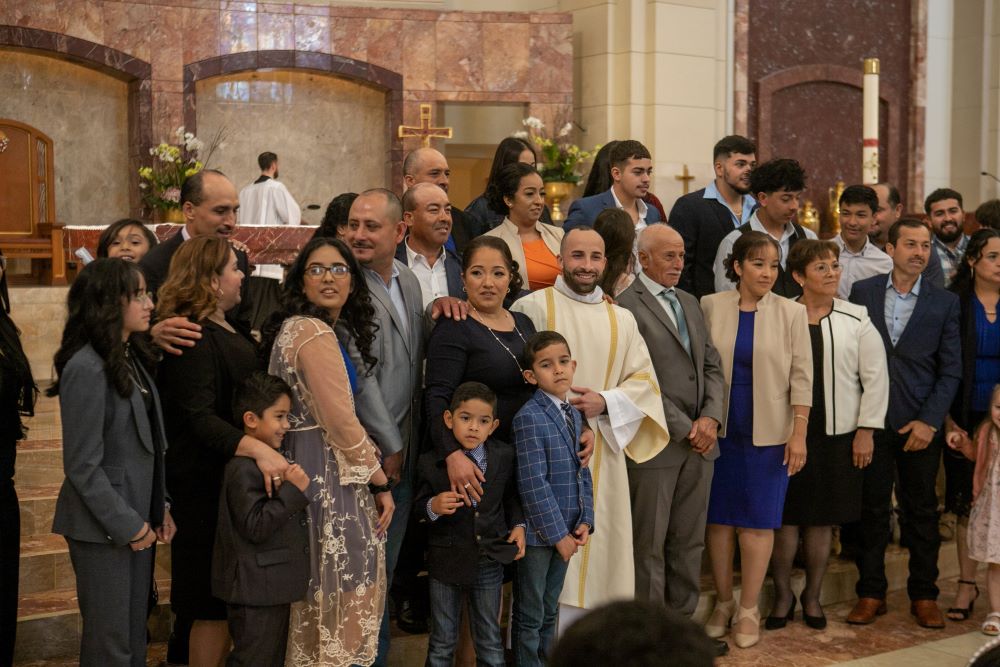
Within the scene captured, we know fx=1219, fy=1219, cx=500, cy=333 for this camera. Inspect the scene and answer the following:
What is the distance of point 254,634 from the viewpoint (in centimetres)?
373

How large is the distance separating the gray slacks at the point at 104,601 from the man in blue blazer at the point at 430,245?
5.19 feet

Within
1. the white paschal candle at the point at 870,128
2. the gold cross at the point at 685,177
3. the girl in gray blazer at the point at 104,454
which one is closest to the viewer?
the girl in gray blazer at the point at 104,454

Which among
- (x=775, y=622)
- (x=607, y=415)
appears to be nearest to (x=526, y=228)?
(x=607, y=415)

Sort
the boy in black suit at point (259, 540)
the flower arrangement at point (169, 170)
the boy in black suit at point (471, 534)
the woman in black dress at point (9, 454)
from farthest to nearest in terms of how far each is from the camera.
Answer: the flower arrangement at point (169, 170)
the boy in black suit at point (471, 534)
the woman in black dress at point (9, 454)
the boy in black suit at point (259, 540)

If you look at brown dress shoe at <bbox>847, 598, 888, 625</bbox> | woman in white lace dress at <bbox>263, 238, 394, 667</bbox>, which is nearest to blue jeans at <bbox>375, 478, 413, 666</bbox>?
woman in white lace dress at <bbox>263, 238, 394, 667</bbox>

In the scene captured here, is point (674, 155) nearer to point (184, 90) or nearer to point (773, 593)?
point (184, 90)

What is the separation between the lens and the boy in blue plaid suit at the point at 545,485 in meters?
4.23

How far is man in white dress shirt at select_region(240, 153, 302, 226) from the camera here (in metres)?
10.2

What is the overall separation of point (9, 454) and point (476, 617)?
1.66 m

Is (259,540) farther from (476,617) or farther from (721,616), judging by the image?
(721,616)

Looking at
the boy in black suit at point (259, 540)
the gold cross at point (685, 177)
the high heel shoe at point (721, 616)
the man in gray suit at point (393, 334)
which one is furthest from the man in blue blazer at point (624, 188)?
the gold cross at point (685, 177)

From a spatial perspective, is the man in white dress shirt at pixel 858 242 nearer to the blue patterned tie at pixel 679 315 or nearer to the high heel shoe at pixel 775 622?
the blue patterned tie at pixel 679 315

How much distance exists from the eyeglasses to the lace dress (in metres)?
0.16

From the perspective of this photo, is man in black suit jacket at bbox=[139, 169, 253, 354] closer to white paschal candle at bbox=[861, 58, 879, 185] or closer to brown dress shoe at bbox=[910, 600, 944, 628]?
brown dress shoe at bbox=[910, 600, 944, 628]
